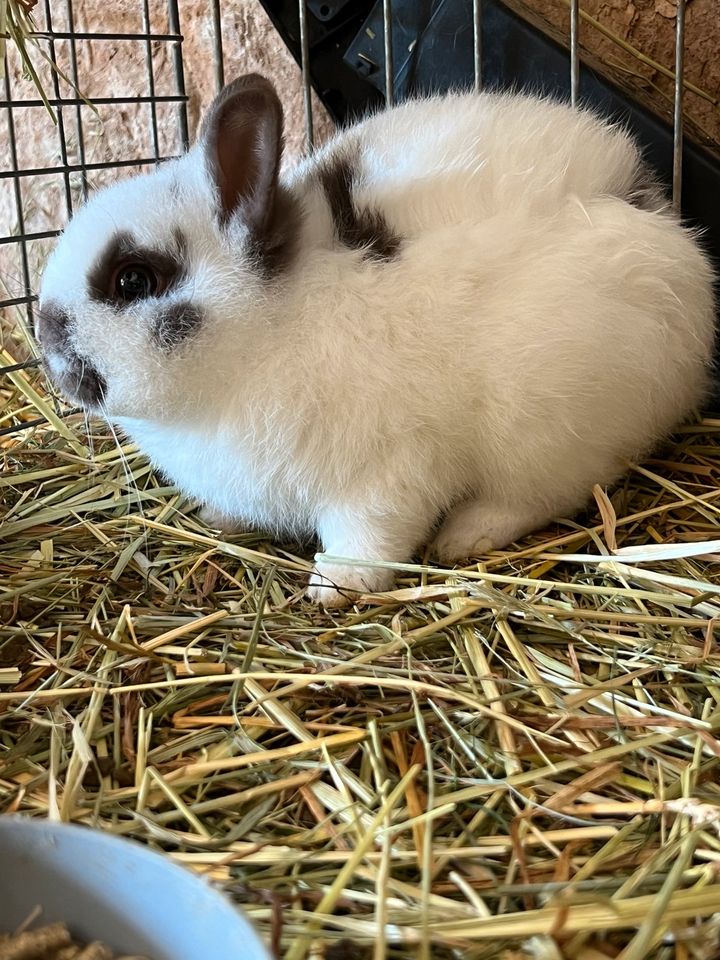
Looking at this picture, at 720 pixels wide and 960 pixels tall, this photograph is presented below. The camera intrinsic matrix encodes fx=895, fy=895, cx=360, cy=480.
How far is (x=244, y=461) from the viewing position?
158 centimetres

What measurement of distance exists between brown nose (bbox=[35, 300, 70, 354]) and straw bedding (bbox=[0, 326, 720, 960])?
1.34 feet

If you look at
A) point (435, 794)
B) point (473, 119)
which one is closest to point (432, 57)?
point (473, 119)

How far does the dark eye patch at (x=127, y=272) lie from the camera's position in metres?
1.47

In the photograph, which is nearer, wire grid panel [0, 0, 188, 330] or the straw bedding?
the straw bedding

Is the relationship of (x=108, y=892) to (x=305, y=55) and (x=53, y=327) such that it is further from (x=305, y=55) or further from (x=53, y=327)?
(x=305, y=55)

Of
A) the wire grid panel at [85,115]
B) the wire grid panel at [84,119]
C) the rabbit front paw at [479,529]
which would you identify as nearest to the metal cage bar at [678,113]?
the rabbit front paw at [479,529]

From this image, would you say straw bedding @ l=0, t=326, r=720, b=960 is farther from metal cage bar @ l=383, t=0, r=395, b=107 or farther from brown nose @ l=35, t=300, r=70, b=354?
metal cage bar @ l=383, t=0, r=395, b=107

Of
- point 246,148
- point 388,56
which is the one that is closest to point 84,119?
point 388,56

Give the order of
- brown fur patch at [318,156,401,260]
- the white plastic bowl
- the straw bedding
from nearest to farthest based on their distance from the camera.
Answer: the white plastic bowl → the straw bedding → brown fur patch at [318,156,401,260]

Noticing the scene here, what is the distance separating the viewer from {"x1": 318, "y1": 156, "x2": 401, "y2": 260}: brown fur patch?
5.17 ft

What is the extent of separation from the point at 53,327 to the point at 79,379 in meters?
0.10

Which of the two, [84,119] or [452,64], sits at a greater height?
[452,64]

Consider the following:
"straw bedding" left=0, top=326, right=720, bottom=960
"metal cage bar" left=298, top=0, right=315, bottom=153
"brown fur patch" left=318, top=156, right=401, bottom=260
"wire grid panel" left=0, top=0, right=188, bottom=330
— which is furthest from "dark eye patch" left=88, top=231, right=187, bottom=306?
"wire grid panel" left=0, top=0, right=188, bottom=330

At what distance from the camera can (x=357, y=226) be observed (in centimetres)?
159
